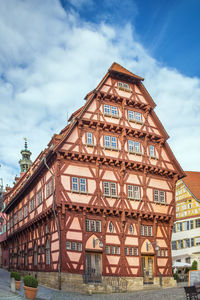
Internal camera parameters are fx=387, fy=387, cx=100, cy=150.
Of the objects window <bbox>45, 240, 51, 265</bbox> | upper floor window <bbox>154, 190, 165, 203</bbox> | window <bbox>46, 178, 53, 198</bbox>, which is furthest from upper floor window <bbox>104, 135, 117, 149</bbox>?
window <bbox>45, 240, 51, 265</bbox>

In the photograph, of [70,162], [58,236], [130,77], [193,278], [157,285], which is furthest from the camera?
[130,77]

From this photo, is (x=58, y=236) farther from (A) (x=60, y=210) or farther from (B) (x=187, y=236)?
(B) (x=187, y=236)

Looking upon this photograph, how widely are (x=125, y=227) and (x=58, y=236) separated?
6252 millimetres

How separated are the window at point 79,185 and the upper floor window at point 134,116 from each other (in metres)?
7.99

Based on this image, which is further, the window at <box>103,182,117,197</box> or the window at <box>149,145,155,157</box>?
the window at <box>149,145,155,157</box>

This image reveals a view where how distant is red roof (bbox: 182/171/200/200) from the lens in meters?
56.6

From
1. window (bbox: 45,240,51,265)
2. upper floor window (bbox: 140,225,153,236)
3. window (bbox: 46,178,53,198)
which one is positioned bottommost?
window (bbox: 45,240,51,265)

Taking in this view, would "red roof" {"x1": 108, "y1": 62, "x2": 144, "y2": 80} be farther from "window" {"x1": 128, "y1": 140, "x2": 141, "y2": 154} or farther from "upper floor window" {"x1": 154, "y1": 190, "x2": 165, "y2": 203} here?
"upper floor window" {"x1": 154, "y1": 190, "x2": 165, "y2": 203}

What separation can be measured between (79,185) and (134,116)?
9244 mm

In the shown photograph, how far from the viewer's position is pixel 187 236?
55438 mm

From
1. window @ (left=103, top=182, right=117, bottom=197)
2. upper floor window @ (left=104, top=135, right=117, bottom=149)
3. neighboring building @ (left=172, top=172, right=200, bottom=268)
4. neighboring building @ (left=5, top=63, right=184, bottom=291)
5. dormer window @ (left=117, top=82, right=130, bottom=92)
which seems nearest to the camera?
neighboring building @ (left=5, top=63, right=184, bottom=291)

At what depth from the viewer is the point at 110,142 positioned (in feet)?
109

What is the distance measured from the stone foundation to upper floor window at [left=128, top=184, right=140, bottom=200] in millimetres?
6649

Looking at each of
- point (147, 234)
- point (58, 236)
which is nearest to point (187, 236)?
point (147, 234)
